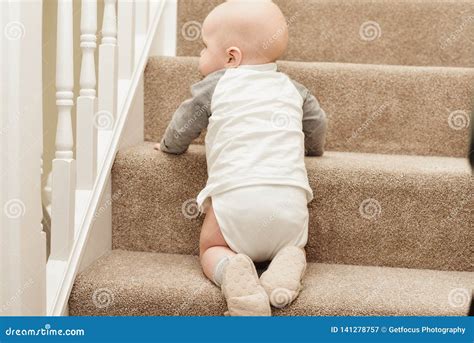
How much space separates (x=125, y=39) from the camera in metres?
1.69

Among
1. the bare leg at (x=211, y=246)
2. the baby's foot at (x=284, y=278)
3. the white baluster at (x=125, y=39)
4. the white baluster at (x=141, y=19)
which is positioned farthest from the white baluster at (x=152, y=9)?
the baby's foot at (x=284, y=278)

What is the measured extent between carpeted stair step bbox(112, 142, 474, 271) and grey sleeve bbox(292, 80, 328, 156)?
0.07 m

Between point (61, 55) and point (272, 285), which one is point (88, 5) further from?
point (272, 285)

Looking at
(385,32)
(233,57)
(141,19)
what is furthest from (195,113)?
(385,32)

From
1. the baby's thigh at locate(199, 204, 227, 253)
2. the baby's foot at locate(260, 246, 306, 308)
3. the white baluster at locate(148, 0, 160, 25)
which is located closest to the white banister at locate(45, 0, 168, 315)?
the white baluster at locate(148, 0, 160, 25)

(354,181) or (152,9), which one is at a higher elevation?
(152,9)

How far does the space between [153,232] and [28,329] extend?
47 cm

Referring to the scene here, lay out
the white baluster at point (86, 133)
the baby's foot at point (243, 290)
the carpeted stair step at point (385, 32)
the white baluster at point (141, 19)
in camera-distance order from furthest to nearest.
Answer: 1. the carpeted stair step at point (385, 32)
2. the white baluster at point (141, 19)
3. the white baluster at point (86, 133)
4. the baby's foot at point (243, 290)

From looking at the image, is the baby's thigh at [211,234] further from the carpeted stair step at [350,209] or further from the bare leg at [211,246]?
the carpeted stair step at [350,209]

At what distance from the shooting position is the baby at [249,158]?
1218 mm

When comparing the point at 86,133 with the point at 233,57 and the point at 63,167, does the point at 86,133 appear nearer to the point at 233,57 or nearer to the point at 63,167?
the point at 63,167

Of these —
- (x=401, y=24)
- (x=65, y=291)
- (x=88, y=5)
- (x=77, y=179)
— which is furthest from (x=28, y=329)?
(x=401, y=24)

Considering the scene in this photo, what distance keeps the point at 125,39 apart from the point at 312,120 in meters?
0.55

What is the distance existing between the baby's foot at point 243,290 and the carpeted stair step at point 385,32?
0.97 meters
